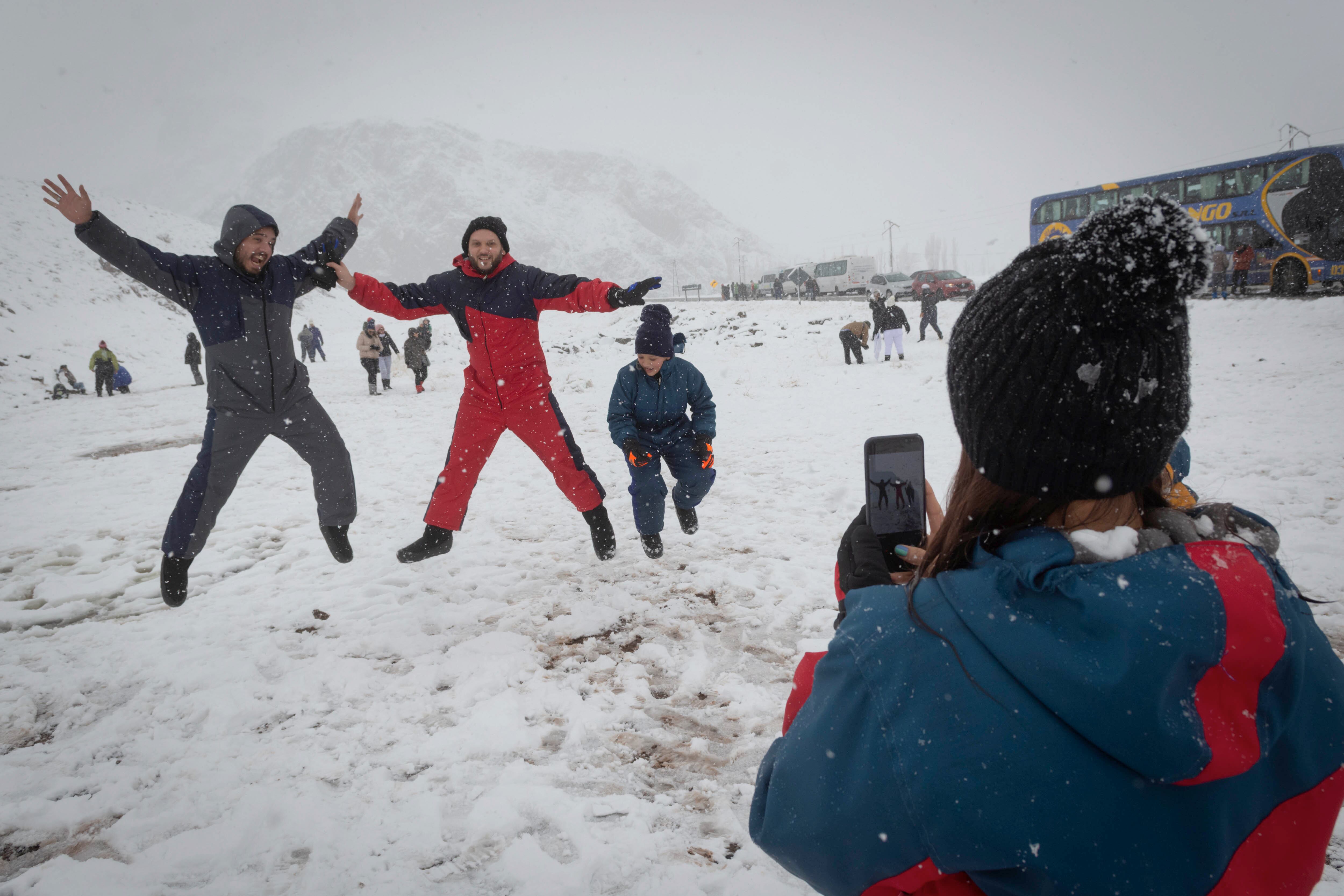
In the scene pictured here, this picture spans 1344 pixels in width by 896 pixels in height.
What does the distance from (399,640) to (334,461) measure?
1.26m

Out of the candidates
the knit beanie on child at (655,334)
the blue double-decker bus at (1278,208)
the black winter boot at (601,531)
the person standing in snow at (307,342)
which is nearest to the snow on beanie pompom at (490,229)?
the knit beanie on child at (655,334)

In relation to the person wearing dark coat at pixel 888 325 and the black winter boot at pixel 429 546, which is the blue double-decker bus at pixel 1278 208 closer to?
the person wearing dark coat at pixel 888 325

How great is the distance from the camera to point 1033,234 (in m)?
19.6

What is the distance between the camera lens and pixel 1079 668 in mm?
663

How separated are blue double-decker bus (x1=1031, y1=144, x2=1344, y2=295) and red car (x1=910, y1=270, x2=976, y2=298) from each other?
6.11 m

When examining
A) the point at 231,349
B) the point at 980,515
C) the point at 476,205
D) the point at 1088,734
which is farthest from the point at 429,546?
the point at 476,205

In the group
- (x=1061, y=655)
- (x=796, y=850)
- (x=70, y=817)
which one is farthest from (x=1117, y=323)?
(x=70, y=817)

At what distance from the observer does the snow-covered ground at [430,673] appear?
6.26 feet

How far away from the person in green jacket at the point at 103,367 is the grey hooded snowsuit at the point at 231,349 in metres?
19.1

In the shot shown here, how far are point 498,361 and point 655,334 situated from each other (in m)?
1.03

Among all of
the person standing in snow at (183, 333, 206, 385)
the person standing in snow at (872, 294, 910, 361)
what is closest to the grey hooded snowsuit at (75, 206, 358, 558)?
the person standing in snow at (872, 294, 910, 361)

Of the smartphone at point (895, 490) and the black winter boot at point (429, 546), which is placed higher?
the smartphone at point (895, 490)

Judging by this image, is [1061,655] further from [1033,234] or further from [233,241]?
[1033,234]

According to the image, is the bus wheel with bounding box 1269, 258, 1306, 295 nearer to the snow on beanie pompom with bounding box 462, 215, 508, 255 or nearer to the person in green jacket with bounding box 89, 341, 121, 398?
the snow on beanie pompom with bounding box 462, 215, 508, 255
